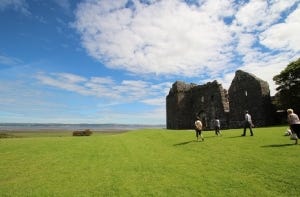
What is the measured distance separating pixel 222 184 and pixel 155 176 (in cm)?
343

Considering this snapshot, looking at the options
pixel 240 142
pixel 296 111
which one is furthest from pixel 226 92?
pixel 240 142

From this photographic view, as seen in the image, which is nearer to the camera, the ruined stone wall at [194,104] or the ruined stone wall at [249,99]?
the ruined stone wall at [249,99]

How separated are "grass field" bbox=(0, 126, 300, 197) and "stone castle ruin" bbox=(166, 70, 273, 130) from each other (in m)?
24.4

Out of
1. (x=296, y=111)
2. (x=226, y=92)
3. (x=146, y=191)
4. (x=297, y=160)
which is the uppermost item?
(x=226, y=92)

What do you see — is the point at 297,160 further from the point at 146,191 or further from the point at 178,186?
the point at 146,191

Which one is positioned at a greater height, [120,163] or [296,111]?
[296,111]

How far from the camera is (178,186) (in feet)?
38.0

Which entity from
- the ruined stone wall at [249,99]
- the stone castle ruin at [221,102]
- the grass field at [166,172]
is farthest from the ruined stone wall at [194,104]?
the grass field at [166,172]

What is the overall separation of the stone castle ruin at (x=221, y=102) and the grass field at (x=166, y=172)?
80.2ft

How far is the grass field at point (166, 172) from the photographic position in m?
11.1

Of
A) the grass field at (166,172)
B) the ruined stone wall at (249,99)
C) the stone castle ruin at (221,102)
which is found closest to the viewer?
the grass field at (166,172)

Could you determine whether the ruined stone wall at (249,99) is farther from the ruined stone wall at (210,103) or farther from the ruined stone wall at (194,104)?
the ruined stone wall at (194,104)

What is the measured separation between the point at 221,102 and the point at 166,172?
118 feet

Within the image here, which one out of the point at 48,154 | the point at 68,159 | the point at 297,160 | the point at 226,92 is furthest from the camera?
the point at 226,92
